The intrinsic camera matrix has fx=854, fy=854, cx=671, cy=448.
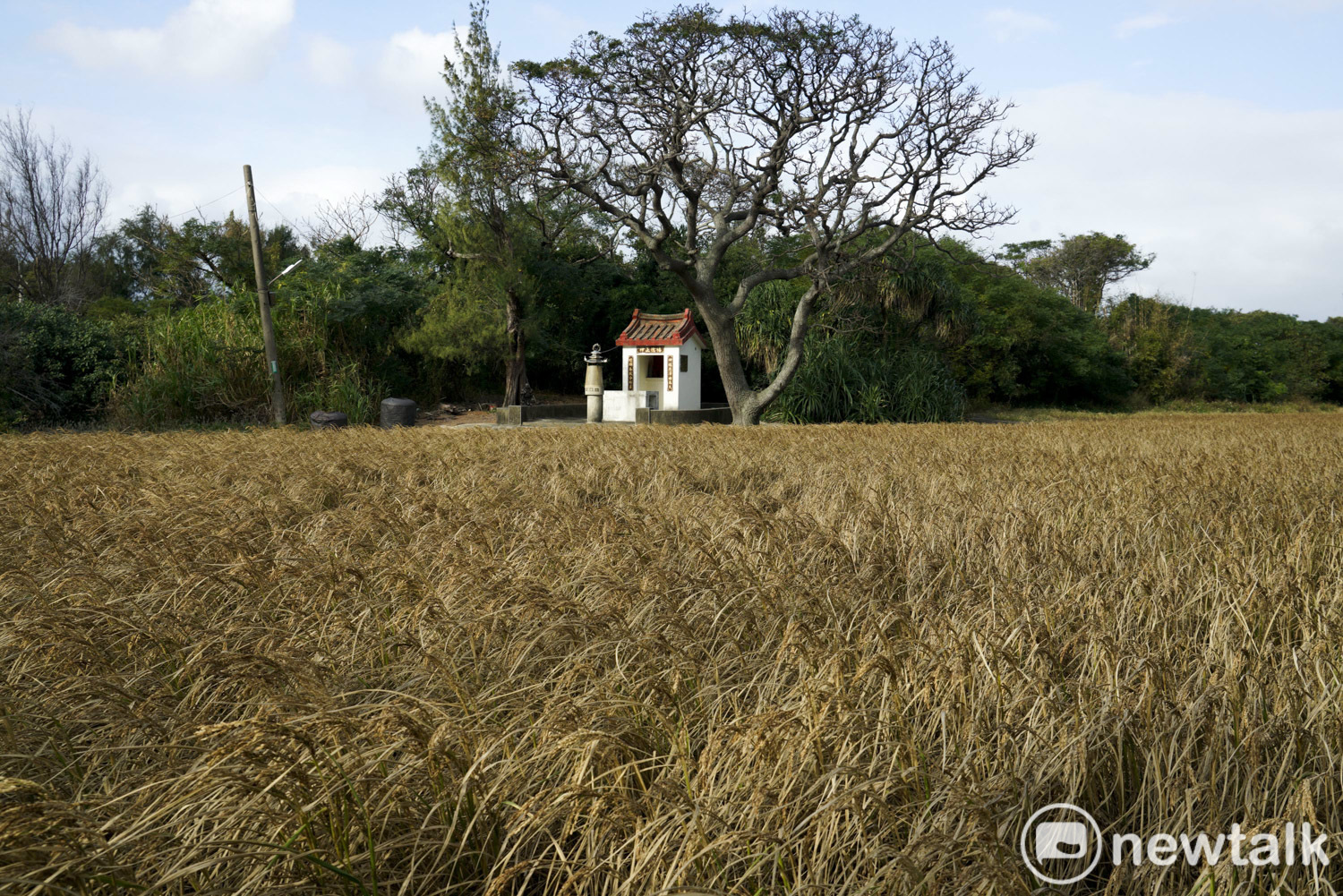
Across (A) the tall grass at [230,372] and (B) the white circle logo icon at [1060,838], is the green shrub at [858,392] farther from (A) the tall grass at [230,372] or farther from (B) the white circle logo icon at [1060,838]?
(B) the white circle logo icon at [1060,838]

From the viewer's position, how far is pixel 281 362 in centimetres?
1553

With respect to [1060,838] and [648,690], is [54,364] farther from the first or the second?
[1060,838]

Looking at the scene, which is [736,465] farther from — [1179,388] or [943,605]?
[1179,388]

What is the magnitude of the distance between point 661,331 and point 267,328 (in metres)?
7.08

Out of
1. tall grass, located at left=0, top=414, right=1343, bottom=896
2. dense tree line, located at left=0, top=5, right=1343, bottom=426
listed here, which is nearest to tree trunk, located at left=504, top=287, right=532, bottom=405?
dense tree line, located at left=0, top=5, right=1343, bottom=426

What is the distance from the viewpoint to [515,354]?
59.0ft

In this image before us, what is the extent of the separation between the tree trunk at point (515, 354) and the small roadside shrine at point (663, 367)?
2.02m

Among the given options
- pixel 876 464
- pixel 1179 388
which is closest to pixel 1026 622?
pixel 876 464

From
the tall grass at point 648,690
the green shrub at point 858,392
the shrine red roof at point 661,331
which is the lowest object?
the tall grass at point 648,690

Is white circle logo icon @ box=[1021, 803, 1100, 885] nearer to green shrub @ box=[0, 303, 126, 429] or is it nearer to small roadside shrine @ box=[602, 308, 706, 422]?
small roadside shrine @ box=[602, 308, 706, 422]

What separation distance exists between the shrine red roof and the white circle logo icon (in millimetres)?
15287

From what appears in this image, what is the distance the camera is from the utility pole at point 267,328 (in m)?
14.3

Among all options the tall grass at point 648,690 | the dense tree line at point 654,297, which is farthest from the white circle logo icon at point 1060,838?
the dense tree line at point 654,297

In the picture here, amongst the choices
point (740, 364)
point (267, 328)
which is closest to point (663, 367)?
point (740, 364)
